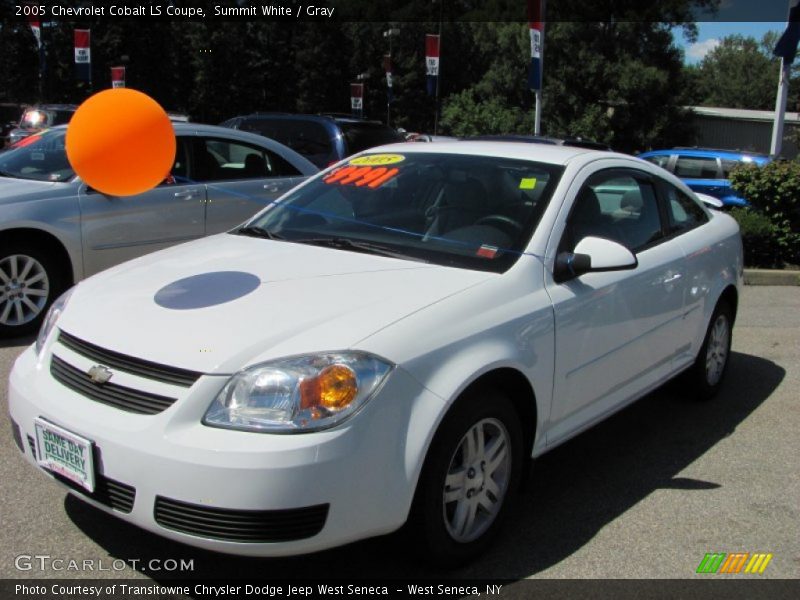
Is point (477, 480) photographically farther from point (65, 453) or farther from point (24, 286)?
point (24, 286)

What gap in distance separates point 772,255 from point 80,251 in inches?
324

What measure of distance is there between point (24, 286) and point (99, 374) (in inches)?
144

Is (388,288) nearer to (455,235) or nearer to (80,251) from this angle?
(455,235)

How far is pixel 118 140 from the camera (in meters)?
3.40

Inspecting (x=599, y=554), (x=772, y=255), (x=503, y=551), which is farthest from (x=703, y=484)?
(x=772, y=255)

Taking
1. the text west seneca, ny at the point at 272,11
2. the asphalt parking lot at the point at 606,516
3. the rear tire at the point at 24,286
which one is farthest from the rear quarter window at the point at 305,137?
the text west seneca, ny at the point at 272,11

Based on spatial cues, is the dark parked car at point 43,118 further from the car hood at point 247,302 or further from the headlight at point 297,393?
the headlight at point 297,393

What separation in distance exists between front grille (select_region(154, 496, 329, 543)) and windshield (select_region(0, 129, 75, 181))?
4.50 meters

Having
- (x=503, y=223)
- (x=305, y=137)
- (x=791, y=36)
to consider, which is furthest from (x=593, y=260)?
(x=791, y=36)

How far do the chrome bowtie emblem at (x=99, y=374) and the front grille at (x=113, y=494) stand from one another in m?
0.32

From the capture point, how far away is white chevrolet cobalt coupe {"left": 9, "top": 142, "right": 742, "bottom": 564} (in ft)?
8.15

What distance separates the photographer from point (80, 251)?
6102 mm

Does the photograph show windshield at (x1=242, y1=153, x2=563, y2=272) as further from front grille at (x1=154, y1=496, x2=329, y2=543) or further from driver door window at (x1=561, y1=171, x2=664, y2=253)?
front grille at (x1=154, y1=496, x2=329, y2=543)

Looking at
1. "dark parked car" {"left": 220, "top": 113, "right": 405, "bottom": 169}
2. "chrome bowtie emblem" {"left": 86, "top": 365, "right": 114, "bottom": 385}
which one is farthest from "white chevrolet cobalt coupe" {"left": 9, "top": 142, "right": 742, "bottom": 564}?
"dark parked car" {"left": 220, "top": 113, "right": 405, "bottom": 169}
